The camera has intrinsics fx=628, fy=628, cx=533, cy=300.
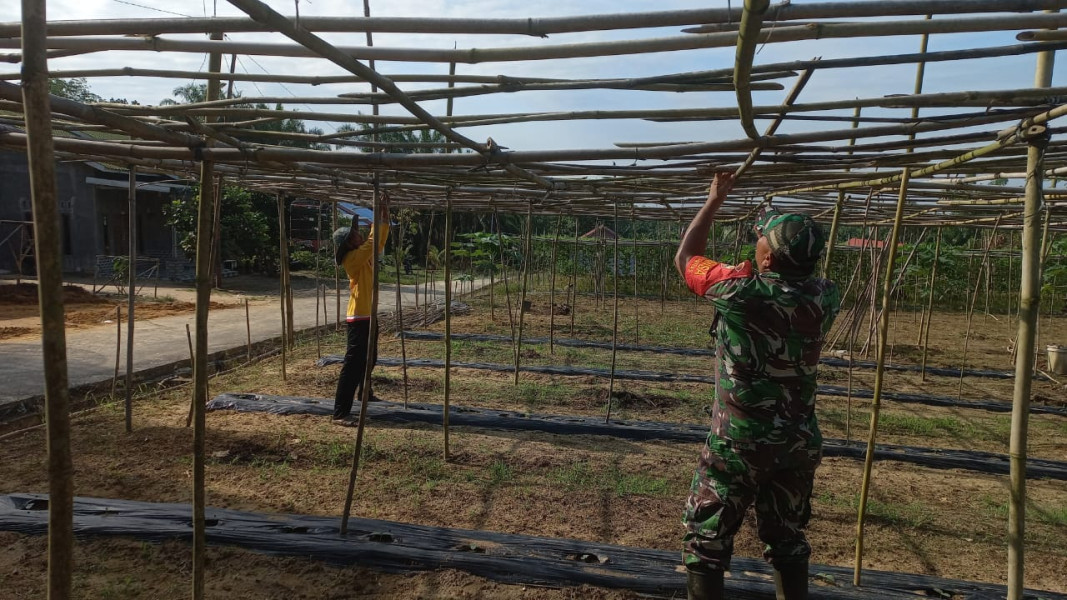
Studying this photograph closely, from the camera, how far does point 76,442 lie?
520 cm

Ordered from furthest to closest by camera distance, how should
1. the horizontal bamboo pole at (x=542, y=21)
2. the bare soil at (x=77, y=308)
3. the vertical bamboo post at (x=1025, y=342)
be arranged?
the bare soil at (x=77, y=308) → the vertical bamboo post at (x=1025, y=342) → the horizontal bamboo pole at (x=542, y=21)

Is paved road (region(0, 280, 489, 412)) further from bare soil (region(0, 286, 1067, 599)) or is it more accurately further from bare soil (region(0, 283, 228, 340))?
bare soil (region(0, 286, 1067, 599))

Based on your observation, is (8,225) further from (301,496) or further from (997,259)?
(997,259)

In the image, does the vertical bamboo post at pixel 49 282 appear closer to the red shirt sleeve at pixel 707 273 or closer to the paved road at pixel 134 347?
the red shirt sleeve at pixel 707 273

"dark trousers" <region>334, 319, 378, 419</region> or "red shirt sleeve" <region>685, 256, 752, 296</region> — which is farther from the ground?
"red shirt sleeve" <region>685, 256, 752, 296</region>

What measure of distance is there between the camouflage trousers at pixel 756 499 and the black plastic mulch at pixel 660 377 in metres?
5.67

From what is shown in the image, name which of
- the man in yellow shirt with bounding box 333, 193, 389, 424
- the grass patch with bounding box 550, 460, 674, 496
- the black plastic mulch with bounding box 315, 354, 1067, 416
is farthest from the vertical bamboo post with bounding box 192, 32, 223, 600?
the black plastic mulch with bounding box 315, 354, 1067, 416

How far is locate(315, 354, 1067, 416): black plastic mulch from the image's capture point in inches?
298

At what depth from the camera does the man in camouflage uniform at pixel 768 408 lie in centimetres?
252

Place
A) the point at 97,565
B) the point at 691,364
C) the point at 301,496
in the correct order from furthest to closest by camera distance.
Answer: the point at 691,364
the point at 301,496
the point at 97,565

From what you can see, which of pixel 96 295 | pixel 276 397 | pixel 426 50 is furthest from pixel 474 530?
pixel 96 295

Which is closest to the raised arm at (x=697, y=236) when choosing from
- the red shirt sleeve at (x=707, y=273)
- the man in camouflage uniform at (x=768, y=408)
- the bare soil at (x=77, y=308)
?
the red shirt sleeve at (x=707, y=273)

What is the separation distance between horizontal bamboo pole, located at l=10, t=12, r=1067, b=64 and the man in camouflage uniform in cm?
80

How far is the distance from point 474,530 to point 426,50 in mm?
2830
